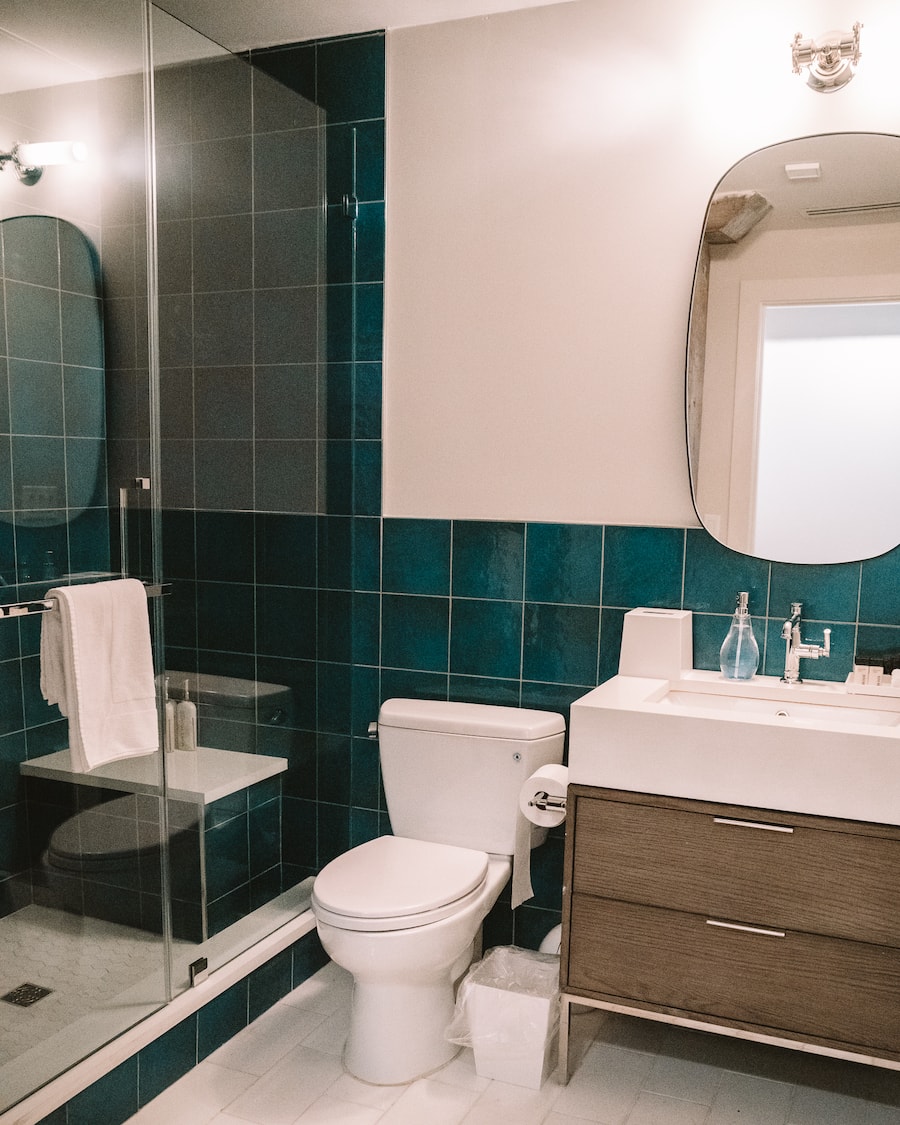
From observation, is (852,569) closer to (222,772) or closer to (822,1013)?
(822,1013)

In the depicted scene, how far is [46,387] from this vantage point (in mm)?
1817

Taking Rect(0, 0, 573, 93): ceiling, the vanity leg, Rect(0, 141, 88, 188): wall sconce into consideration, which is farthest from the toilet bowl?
Rect(0, 0, 573, 93): ceiling

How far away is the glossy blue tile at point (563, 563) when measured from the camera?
250 cm

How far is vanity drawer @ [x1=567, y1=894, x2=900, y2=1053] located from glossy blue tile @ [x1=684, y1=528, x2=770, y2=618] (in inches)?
29.2

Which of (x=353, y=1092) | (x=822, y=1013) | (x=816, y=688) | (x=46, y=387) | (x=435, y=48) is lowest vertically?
(x=353, y=1092)

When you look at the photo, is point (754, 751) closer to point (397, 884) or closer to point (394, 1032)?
point (397, 884)

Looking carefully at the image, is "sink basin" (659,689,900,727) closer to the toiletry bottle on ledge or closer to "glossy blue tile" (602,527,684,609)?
the toiletry bottle on ledge

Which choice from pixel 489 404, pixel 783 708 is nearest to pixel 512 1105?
pixel 783 708

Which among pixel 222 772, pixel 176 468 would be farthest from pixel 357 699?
pixel 176 468

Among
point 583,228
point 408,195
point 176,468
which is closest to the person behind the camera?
point 176,468

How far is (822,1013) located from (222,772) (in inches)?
53.7

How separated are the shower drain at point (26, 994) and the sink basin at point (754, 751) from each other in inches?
43.8

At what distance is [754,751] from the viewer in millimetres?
1907

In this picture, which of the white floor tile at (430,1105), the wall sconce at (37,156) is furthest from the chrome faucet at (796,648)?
the wall sconce at (37,156)
